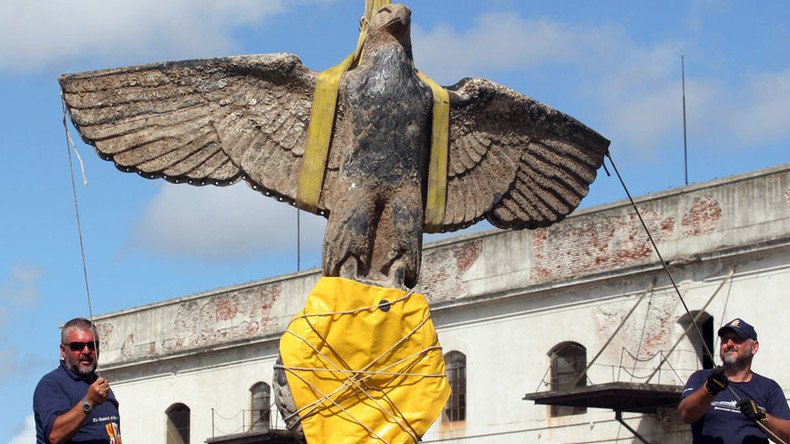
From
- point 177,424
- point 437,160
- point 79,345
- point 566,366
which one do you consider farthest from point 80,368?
point 177,424

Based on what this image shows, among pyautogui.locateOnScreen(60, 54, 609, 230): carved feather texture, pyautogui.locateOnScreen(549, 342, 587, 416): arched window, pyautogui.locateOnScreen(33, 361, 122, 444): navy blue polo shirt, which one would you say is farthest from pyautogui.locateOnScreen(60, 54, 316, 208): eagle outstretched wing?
pyautogui.locateOnScreen(549, 342, 587, 416): arched window

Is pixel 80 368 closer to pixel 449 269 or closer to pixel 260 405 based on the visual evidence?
pixel 449 269

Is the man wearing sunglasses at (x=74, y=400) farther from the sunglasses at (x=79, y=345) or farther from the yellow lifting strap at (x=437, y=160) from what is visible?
the yellow lifting strap at (x=437, y=160)

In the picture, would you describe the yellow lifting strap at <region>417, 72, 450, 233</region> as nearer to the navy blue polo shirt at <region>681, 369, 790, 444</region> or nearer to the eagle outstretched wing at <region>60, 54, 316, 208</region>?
the eagle outstretched wing at <region>60, 54, 316, 208</region>

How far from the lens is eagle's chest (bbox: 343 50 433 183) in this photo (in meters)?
7.91

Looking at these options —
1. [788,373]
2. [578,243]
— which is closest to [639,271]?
[578,243]

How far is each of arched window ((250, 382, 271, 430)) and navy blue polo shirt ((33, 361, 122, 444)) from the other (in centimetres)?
2511

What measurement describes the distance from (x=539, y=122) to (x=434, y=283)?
21.1 m

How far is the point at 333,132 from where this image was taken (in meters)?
8.12

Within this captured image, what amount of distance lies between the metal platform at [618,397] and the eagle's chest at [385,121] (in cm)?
1681

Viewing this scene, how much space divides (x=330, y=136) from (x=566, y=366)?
66.4ft

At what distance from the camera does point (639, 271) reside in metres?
26.6

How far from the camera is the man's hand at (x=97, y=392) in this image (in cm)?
699

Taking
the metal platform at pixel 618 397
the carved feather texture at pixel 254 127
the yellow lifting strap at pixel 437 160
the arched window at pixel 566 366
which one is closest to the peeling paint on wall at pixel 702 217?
the metal platform at pixel 618 397
